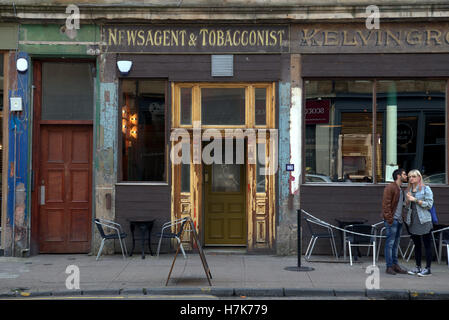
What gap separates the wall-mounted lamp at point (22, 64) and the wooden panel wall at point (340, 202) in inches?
254

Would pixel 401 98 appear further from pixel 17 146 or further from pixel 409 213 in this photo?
pixel 17 146

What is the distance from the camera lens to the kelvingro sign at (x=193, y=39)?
12883 millimetres

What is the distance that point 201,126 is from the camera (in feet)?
42.4

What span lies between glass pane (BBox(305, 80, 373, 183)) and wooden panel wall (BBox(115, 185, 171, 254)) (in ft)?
10.5

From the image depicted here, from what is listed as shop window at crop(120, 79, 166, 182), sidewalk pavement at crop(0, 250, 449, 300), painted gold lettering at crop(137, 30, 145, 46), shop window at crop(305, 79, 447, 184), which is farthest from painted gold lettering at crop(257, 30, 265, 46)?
sidewalk pavement at crop(0, 250, 449, 300)

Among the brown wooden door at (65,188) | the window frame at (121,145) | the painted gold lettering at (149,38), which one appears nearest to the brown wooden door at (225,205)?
the window frame at (121,145)

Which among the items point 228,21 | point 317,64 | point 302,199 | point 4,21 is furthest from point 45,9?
point 302,199

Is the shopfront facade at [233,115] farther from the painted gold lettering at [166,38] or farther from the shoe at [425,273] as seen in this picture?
the shoe at [425,273]

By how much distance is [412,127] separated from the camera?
12844 millimetres

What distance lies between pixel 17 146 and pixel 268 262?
5833 millimetres

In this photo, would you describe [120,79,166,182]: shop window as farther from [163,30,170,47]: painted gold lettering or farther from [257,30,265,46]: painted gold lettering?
[257,30,265,46]: painted gold lettering

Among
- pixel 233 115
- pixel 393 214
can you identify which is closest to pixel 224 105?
pixel 233 115

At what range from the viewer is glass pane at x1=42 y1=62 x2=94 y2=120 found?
43.2 feet

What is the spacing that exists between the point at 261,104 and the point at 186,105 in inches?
64.2
